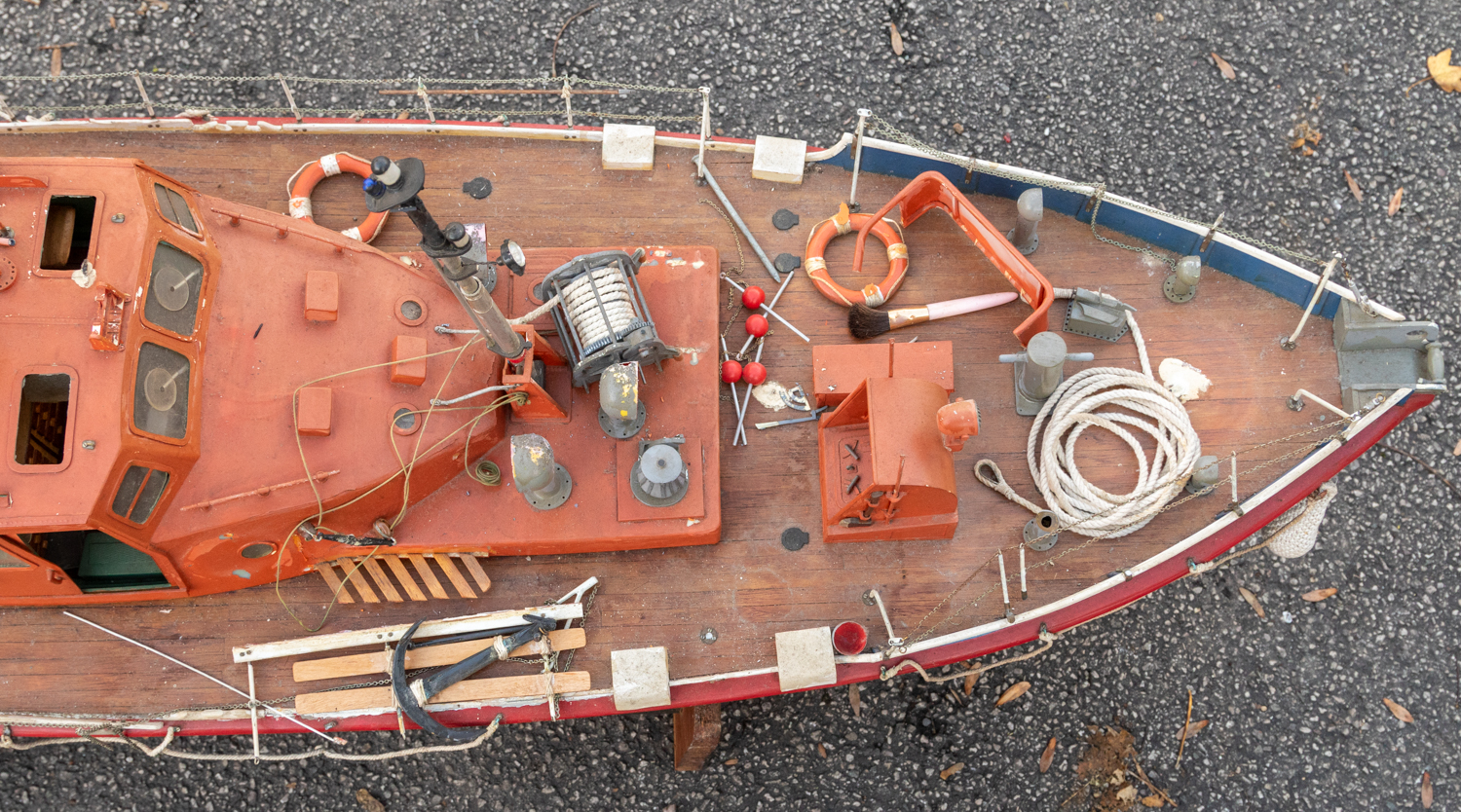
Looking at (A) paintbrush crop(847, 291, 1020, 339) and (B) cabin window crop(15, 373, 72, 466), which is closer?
(B) cabin window crop(15, 373, 72, 466)

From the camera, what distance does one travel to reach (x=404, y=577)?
610 centimetres

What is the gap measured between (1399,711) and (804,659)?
16.3 feet

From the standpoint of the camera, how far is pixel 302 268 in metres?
5.94

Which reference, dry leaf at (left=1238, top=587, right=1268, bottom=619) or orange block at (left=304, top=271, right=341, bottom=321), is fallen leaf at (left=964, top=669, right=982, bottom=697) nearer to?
dry leaf at (left=1238, top=587, right=1268, bottom=619)

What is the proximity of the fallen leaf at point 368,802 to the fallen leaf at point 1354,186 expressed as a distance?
925 cm

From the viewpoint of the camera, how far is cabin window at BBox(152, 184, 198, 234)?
5.51m

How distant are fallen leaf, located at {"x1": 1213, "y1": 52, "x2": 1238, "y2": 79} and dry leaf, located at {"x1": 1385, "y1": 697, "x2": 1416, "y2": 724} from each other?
5318 millimetres

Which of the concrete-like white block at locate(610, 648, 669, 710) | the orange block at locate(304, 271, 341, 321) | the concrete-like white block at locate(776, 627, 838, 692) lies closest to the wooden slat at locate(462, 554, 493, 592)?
the concrete-like white block at locate(610, 648, 669, 710)

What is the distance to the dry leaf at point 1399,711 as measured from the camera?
7574mm

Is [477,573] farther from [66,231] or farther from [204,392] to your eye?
[66,231]

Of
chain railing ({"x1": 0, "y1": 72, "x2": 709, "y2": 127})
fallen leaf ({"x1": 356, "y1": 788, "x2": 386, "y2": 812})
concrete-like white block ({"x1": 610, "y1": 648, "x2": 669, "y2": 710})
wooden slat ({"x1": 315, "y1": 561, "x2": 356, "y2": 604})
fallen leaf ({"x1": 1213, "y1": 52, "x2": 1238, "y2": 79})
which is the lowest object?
fallen leaf ({"x1": 356, "y1": 788, "x2": 386, "y2": 812})

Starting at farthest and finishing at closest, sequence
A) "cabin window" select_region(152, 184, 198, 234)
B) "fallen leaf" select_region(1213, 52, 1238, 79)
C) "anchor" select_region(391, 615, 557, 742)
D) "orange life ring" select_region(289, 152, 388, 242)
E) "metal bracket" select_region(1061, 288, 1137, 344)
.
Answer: "fallen leaf" select_region(1213, 52, 1238, 79), "orange life ring" select_region(289, 152, 388, 242), "metal bracket" select_region(1061, 288, 1137, 344), "anchor" select_region(391, 615, 557, 742), "cabin window" select_region(152, 184, 198, 234)

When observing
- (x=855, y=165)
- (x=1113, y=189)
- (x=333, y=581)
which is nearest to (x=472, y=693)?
(x=333, y=581)

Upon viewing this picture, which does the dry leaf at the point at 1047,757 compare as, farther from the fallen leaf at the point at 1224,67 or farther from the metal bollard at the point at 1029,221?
the fallen leaf at the point at 1224,67
